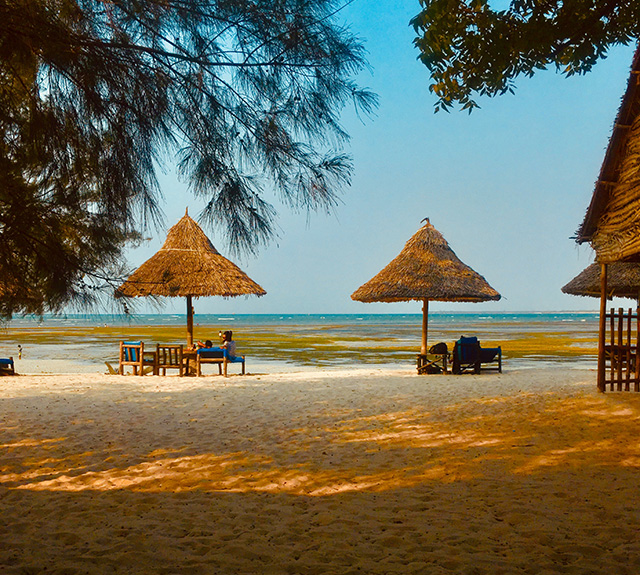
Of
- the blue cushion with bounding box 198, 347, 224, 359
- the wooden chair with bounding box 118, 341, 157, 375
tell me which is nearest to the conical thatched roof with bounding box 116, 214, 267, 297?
the wooden chair with bounding box 118, 341, 157, 375

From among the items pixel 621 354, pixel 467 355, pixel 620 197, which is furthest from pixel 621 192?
pixel 467 355

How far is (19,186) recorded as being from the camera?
3.38 meters

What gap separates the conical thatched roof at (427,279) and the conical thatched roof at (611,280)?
8.10 ft

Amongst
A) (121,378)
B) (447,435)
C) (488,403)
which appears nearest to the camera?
(447,435)

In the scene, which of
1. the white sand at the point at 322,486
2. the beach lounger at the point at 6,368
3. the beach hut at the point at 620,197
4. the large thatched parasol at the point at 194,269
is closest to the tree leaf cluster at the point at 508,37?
the beach hut at the point at 620,197

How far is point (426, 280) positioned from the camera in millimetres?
15094

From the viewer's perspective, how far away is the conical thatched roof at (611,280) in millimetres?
12214

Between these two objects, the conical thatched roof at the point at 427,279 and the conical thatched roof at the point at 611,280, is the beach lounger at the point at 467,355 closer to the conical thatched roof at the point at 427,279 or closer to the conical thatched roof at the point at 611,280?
the conical thatched roof at the point at 427,279

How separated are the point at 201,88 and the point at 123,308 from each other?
157 centimetres

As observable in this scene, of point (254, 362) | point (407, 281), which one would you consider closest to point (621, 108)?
point (407, 281)

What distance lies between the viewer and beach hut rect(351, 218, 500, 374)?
14.9 meters

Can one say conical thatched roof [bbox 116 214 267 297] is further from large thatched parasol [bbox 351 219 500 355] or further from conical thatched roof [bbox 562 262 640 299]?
conical thatched roof [bbox 562 262 640 299]

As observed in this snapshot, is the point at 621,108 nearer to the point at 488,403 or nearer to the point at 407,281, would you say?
the point at 488,403

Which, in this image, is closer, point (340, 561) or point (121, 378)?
point (340, 561)
